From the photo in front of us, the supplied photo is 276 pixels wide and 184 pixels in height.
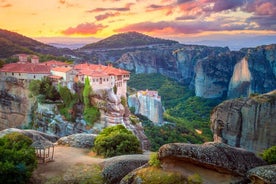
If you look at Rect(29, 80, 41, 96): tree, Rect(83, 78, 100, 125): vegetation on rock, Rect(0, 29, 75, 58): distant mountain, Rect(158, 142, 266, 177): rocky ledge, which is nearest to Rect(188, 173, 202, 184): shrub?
Rect(158, 142, 266, 177): rocky ledge

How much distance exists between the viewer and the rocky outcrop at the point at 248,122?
2584 centimetres

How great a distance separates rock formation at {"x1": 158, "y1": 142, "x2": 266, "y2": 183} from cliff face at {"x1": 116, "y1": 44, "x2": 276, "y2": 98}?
90.5m

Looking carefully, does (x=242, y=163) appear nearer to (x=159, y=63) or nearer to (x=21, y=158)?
(x=21, y=158)

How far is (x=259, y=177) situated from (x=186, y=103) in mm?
92961

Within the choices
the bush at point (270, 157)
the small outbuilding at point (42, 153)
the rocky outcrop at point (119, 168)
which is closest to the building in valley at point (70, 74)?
the small outbuilding at point (42, 153)

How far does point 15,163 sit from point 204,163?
8.09m

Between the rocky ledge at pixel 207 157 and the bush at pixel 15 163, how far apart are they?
6122 millimetres

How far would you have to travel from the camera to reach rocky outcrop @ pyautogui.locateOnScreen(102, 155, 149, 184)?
15.6 meters

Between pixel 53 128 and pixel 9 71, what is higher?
pixel 9 71

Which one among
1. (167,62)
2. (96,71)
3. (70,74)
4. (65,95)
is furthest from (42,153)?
(167,62)

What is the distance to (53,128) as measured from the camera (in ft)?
137

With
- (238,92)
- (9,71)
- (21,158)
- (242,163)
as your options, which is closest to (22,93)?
(9,71)

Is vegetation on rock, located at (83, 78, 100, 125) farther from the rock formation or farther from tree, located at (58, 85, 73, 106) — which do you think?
the rock formation

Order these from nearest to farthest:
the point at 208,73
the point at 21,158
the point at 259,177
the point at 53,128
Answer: the point at 259,177
the point at 21,158
the point at 53,128
the point at 208,73
